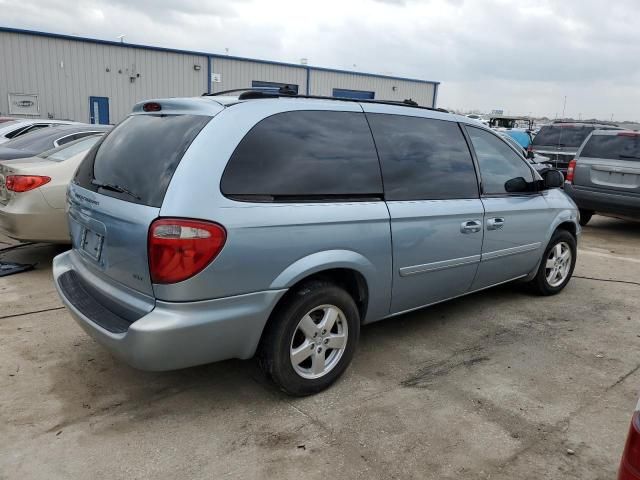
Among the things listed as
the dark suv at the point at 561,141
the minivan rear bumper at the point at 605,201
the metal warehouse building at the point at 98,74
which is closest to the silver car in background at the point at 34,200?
the minivan rear bumper at the point at 605,201

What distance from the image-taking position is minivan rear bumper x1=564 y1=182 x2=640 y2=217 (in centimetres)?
804

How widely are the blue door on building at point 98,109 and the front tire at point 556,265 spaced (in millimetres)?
20216

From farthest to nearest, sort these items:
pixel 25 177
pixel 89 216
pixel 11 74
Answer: pixel 11 74, pixel 25 177, pixel 89 216

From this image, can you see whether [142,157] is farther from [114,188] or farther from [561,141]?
[561,141]

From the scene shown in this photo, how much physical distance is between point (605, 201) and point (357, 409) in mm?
6887

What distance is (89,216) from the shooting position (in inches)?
123

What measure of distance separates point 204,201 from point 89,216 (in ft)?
3.06

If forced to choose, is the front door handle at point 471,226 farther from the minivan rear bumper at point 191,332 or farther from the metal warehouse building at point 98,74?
the metal warehouse building at point 98,74

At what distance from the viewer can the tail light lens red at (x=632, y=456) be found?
168 centimetres

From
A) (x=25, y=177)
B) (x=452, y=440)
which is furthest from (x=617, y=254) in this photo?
(x=25, y=177)

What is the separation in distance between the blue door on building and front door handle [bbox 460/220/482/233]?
20561mm

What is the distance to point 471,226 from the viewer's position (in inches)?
156

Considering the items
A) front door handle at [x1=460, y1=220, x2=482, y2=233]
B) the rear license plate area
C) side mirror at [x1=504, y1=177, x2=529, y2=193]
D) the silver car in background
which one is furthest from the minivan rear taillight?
the silver car in background

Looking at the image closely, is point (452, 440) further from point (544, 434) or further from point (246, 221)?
point (246, 221)
